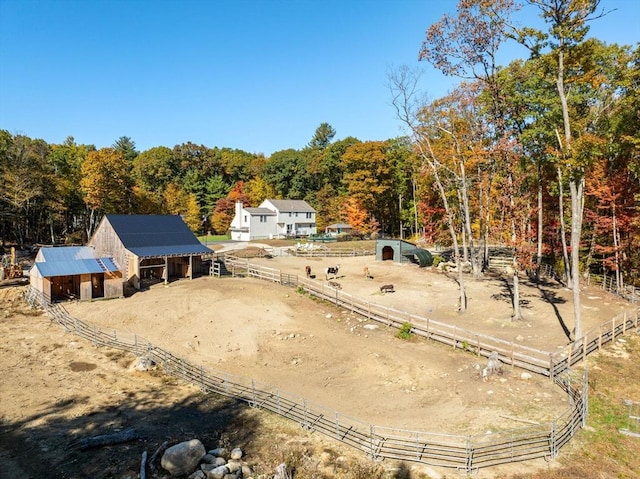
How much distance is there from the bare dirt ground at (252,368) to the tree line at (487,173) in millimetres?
5964

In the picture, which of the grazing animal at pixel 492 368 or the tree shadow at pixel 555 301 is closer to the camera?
the grazing animal at pixel 492 368

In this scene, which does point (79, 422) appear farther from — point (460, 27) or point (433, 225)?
point (433, 225)

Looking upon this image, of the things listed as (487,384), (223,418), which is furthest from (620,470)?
(223,418)

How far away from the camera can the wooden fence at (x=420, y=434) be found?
1088cm

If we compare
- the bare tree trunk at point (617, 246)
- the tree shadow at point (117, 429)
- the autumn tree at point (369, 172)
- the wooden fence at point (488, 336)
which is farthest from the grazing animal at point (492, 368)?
the autumn tree at point (369, 172)

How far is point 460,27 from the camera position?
854 inches

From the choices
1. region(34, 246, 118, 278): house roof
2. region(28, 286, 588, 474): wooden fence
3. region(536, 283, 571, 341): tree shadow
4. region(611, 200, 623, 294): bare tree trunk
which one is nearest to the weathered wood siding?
region(34, 246, 118, 278): house roof

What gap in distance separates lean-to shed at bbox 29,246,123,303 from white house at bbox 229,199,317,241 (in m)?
35.5

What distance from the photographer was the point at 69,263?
27.9 metres

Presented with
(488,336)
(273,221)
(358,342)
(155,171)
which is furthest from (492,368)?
(155,171)

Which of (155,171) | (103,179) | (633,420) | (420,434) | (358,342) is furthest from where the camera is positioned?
(155,171)

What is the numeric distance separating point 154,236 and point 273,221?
3505 centimetres

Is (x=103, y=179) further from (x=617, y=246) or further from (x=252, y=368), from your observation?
(x=617, y=246)

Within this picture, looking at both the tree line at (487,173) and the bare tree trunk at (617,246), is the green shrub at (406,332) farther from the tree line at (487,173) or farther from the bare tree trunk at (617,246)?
the bare tree trunk at (617,246)
